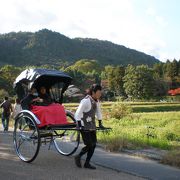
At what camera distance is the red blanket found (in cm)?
1004

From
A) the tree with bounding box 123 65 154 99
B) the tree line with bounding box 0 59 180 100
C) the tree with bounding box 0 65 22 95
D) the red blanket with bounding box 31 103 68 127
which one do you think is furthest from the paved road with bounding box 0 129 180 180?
the tree with bounding box 123 65 154 99

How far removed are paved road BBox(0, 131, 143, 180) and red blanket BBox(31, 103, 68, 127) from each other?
0.92m

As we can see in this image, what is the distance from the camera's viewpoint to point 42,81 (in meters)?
11.7

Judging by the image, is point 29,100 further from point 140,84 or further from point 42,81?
point 140,84

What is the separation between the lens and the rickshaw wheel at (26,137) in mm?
9914

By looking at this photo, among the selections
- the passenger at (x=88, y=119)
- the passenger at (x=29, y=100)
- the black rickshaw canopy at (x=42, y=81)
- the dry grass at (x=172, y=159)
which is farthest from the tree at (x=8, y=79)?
the passenger at (x=88, y=119)

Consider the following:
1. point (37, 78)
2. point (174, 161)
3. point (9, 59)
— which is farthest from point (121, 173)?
point (9, 59)

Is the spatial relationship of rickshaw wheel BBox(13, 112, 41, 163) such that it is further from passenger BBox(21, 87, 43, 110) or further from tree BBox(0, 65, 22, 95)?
tree BBox(0, 65, 22, 95)

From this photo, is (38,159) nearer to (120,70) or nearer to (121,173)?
(121,173)

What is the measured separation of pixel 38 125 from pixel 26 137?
0.71 meters

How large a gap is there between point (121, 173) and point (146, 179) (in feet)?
2.51

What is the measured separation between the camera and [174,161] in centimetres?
934

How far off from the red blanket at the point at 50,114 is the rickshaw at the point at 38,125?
0.24ft

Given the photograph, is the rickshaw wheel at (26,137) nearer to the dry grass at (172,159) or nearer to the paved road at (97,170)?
the paved road at (97,170)
